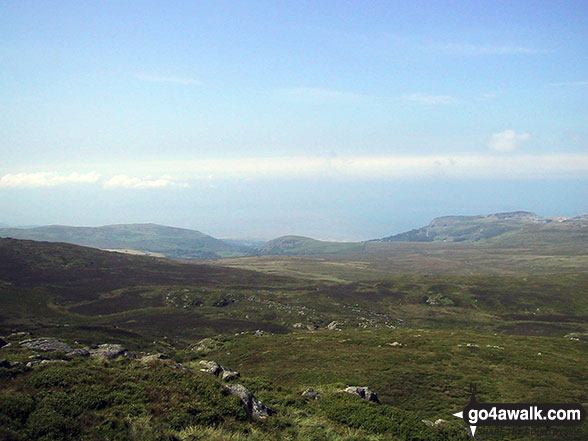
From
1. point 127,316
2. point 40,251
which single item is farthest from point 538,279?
point 40,251

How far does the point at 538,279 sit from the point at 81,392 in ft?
553

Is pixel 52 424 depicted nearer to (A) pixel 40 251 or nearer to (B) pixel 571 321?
(B) pixel 571 321

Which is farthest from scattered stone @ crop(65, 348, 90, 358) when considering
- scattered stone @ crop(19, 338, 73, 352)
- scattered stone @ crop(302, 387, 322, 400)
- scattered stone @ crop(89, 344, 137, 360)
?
scattered stone @ crop(302, 387, 322, 400)

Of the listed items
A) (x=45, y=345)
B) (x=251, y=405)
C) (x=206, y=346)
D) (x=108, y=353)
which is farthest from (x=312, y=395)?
(x=206, y=346)

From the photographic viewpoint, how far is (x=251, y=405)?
18.7 m

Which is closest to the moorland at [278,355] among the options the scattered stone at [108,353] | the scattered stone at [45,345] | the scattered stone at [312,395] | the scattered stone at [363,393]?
the scattered stone at [312,395]

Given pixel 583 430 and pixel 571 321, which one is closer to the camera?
pixel 583 430

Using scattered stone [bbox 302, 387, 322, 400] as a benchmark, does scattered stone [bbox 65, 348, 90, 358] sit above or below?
above

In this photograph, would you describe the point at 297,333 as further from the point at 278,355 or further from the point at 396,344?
the point at 396,344

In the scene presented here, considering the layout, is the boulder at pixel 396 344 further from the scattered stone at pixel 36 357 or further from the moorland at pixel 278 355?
the scattered stone at pixel 36 357

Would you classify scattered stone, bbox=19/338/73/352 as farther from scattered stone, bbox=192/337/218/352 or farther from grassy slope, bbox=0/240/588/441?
scattered stone, bbox=192/337/218/352

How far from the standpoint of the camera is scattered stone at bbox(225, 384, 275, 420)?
1811 centimetres

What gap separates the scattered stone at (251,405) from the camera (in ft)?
59.4

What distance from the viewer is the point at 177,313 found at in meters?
99.4
